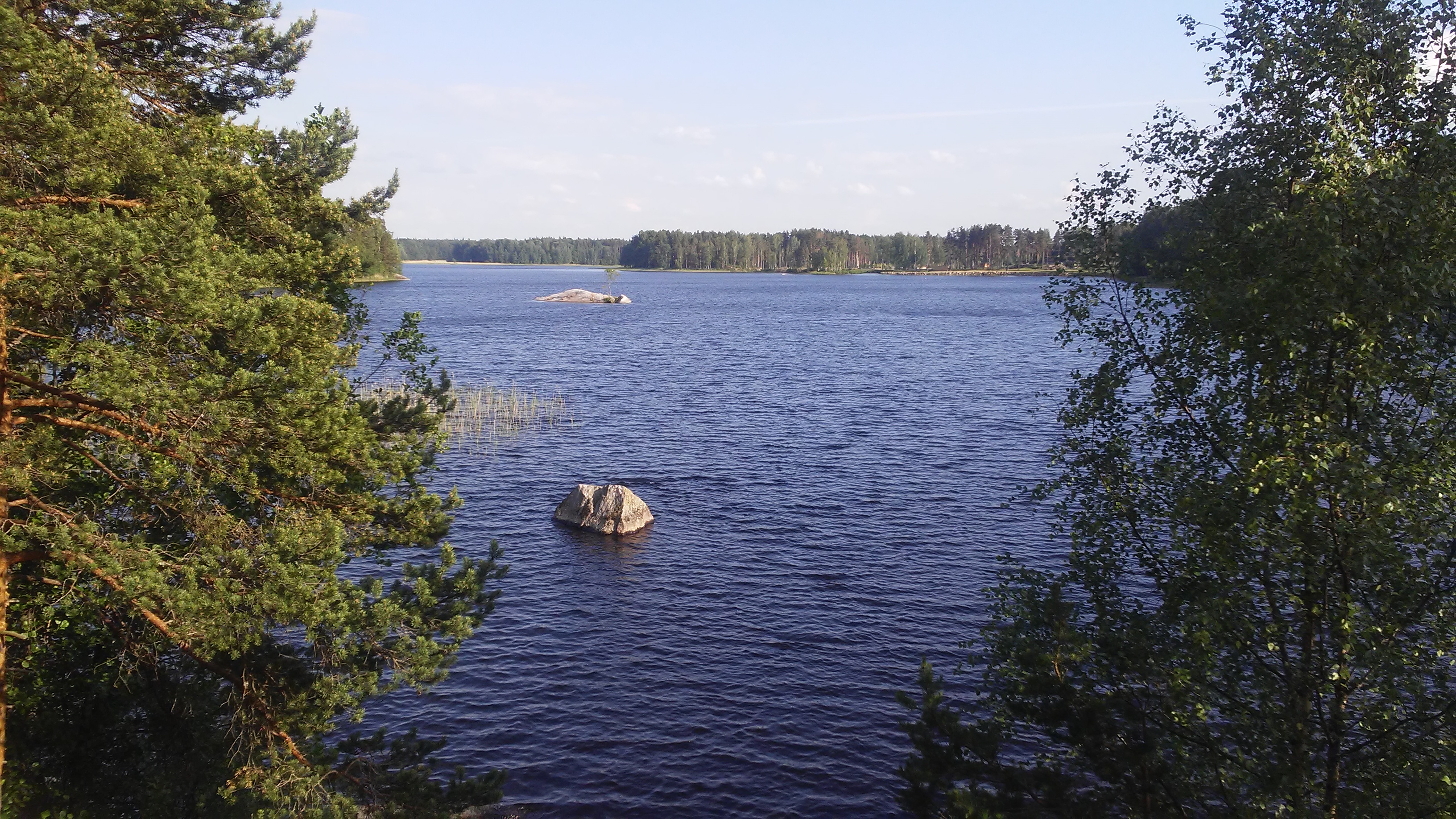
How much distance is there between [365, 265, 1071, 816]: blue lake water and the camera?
859 inches

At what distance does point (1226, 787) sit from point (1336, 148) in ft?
28.6

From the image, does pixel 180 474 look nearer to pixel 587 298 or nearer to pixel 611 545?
pixel 611 545

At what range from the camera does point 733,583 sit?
3139cm

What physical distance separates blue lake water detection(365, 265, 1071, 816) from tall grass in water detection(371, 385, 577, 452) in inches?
61.0

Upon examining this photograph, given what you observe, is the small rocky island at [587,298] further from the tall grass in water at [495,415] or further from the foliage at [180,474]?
the foliage at [180,474]

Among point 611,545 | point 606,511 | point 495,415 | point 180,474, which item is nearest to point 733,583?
point 611,545

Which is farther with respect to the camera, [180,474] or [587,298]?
[587,298]

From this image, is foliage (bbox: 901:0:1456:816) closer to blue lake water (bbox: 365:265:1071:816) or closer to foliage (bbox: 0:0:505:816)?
blue lake water (bbox: 365:265:1071:816)

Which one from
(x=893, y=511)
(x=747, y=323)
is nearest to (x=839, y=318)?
(x=747, y=323)

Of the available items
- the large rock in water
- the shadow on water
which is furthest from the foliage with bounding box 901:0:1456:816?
the large rock in water

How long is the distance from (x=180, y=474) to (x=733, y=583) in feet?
67.4

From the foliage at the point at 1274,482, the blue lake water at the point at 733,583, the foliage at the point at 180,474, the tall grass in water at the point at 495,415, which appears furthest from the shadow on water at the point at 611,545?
the foliage at the point at 1274,482

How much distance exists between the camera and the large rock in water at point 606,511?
3584cm

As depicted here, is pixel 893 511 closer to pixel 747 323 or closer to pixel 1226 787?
pixel 1226 787
